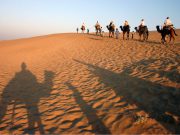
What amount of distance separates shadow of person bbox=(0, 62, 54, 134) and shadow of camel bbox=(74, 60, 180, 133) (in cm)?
279

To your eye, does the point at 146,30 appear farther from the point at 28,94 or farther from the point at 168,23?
the point at 28,94

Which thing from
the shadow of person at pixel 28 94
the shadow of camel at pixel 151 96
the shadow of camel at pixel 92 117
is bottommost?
the shadow of person at pixel 28 94

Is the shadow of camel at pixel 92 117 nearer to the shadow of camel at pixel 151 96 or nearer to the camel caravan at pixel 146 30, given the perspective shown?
the shadow of camel at pixel 151 96

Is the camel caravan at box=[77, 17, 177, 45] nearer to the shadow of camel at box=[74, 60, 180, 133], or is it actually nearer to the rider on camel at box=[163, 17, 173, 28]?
the rider on camel at box=[163, 17, 173, 28]

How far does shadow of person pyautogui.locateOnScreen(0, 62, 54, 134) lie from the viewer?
6508 mm

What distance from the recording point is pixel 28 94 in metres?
8.97

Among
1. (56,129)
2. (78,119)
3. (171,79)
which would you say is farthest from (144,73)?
(56,129)

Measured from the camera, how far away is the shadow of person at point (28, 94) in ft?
21.4

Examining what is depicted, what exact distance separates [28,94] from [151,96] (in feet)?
16.2

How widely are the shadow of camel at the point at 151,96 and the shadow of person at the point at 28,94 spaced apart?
2.79 m

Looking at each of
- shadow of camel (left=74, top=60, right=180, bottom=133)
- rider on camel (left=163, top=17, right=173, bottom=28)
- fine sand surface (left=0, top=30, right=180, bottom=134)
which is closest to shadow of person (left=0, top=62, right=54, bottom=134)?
fine sand surface (left=0, top=30, right=180, bottom=134)

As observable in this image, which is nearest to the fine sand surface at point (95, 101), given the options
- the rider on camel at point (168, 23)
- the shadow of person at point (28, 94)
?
the shadow of person at point (28, 94)

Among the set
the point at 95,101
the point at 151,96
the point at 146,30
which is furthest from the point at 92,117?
the point at 146,30

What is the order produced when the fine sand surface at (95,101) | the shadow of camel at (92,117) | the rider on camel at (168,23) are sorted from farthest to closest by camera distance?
1. the rider on camel at (168,23)
2. the fine sand surface at (95,101)
3. the shadow of camel at (92,117)
